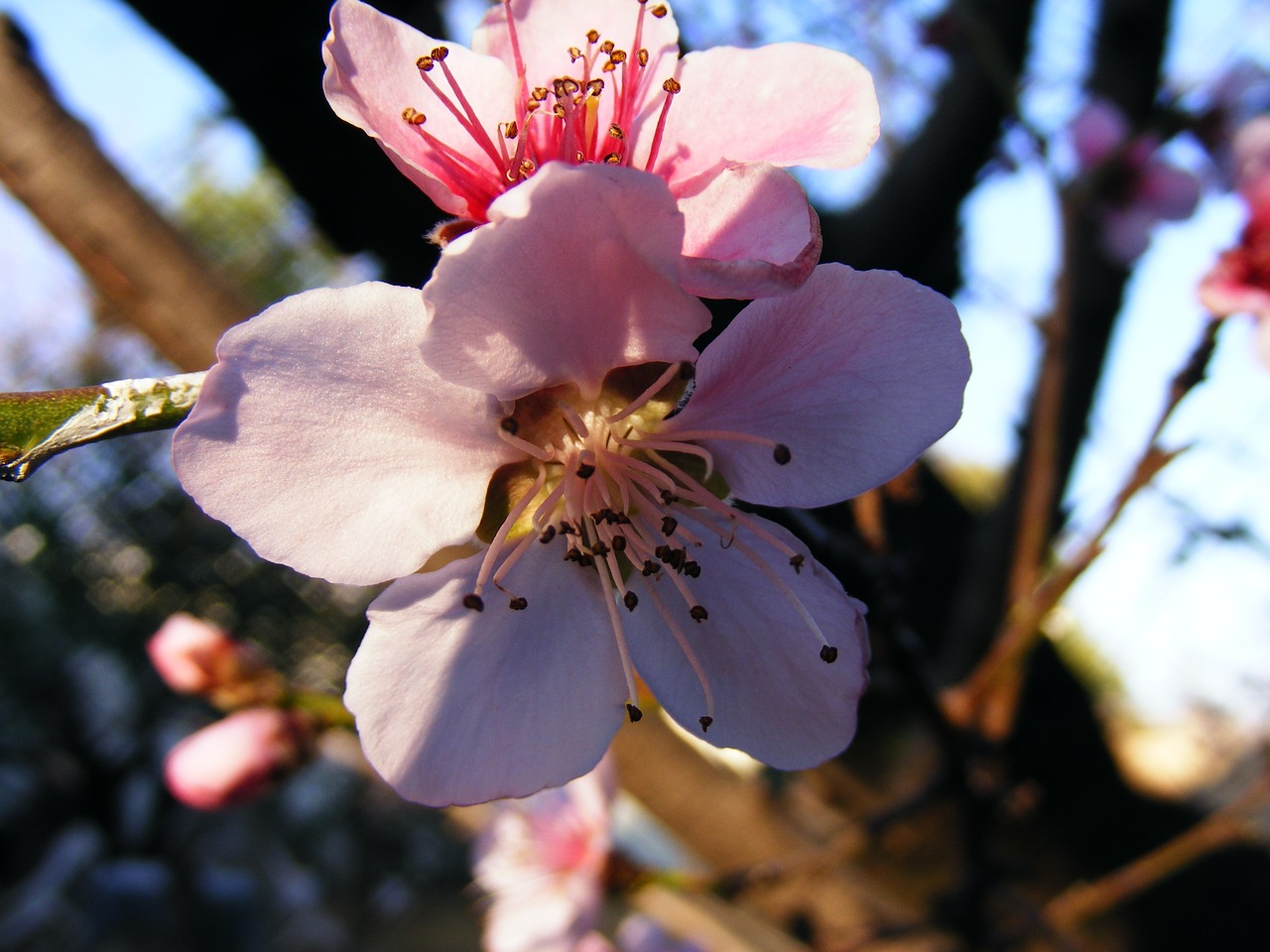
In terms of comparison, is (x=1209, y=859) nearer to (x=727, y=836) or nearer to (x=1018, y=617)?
(x=727, y=836)

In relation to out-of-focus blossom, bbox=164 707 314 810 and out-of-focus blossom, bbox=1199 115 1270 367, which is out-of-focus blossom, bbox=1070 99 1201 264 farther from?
out-of-focus blossom, bbox=164 707 314 810

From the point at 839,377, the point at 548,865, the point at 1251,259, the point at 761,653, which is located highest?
the point at 839,377

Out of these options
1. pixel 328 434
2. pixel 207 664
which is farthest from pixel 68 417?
pixel 207 664

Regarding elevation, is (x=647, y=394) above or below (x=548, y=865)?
above

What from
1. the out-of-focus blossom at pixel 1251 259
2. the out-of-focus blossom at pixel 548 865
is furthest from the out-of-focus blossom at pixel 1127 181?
the out-of-focus blossom at pixel 548 865

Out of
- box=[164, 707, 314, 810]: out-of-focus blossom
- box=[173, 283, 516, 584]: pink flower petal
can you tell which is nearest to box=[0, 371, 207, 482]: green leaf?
box=[173, 283, 516, 584]: pink flower petal

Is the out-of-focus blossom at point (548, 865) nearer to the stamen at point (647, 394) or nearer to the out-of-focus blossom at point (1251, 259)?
the stamen at point (647, 394)

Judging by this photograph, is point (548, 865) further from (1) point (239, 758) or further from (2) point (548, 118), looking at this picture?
(2) point (548, 118)

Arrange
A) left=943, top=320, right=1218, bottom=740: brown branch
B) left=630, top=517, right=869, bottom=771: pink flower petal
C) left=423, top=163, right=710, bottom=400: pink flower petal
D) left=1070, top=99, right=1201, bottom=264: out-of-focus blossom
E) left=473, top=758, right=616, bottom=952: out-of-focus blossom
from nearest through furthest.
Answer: left=423, top=163, right=710, bottom=400: pink flower petal
left=630, top=517, right=869, bottom=771: pink flower petal
left=943, top=320, right=1218, bottom=740: brown branch
left=473, top=758, right=616, bottom=952: out-of-focus blossom
left=1070, top=99, right=1201, bottom=264: out-of-focus blossom
